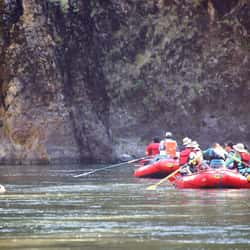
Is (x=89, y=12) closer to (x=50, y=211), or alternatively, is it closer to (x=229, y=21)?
(x=229, y=21)

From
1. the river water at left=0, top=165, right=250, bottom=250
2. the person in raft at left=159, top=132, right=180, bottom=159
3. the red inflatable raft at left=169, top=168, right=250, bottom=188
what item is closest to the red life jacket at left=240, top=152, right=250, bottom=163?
the river water at left=0, top=165, right=250, bottom=250

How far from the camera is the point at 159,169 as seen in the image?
52062 millimetres

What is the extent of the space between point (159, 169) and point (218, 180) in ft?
36.5

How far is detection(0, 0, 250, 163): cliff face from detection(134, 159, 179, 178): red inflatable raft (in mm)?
16543

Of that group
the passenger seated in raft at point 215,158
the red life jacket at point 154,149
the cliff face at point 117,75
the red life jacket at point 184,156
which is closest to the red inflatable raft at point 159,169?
the red life jacket at point 184,156

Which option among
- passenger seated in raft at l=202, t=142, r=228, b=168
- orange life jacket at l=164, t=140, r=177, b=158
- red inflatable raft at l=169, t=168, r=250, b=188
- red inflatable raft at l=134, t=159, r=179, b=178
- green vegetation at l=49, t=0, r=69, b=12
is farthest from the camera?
green vegetation at l=49, t=0, r=69, b=12

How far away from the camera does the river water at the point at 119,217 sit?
82.2 feet

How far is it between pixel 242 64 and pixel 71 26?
14897 mm

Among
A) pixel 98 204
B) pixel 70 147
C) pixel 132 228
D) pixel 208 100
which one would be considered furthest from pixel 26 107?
pixel 132 228

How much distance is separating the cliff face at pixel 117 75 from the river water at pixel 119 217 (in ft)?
85.0

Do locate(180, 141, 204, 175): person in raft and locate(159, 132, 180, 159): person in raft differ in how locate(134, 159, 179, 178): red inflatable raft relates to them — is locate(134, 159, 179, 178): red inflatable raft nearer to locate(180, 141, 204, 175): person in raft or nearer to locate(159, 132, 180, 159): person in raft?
locate(159, 132, 180, 159): person in raft

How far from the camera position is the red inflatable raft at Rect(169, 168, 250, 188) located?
135 ft

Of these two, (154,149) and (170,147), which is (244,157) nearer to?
(170,147)

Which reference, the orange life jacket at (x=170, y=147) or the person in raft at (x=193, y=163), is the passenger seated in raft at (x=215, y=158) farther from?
the orange life jacket at (x=170, y=147)
